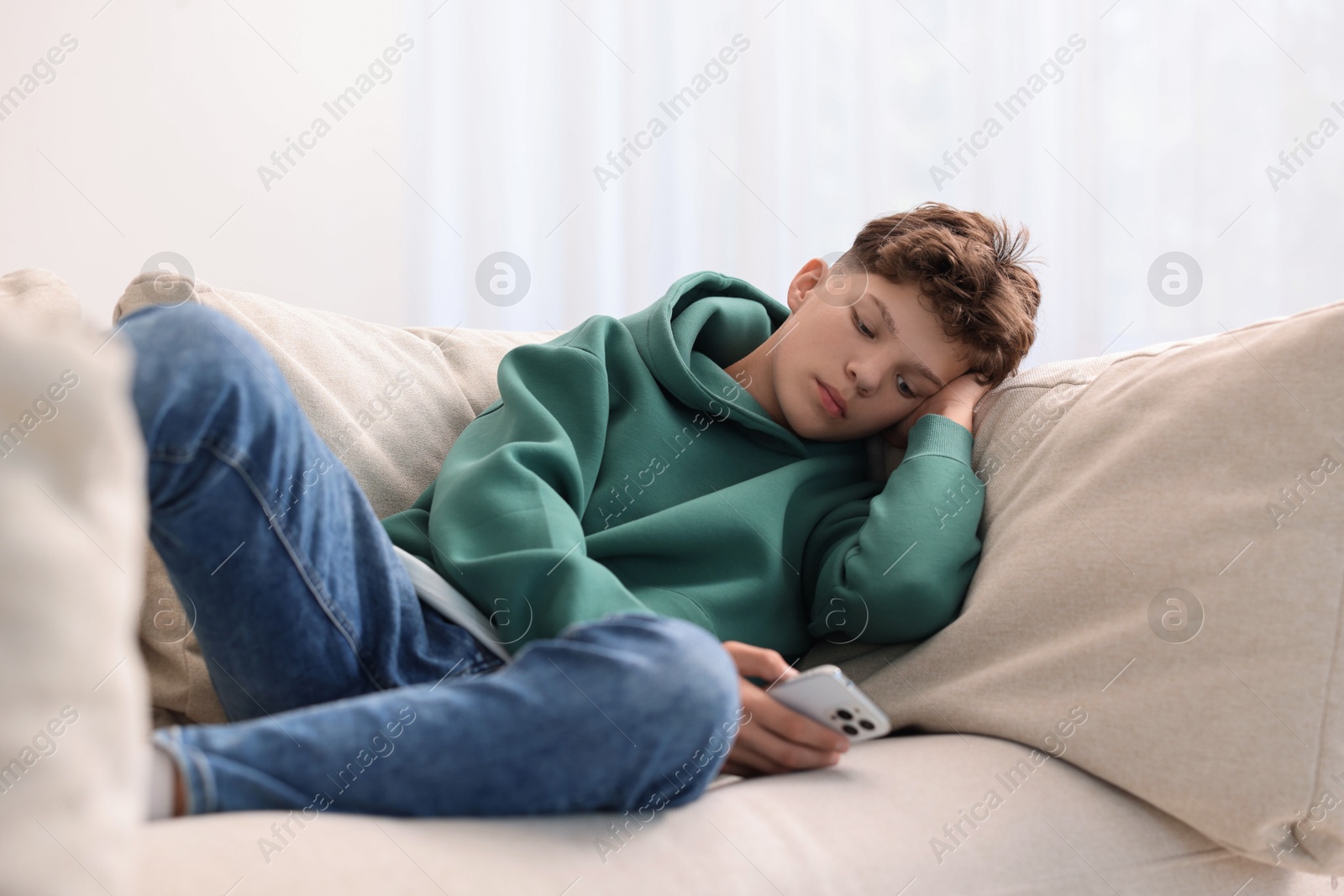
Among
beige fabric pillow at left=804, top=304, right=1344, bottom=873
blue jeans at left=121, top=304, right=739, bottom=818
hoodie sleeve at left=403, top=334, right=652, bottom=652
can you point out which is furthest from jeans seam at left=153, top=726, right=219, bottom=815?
beige fabric pillow at left=804, top=304, right=1344, bottom=873

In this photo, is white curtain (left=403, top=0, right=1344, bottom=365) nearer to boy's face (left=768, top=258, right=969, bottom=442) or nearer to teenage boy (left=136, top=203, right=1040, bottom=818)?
teenage boy (left=136, top=203, right=1040, bottom=818)

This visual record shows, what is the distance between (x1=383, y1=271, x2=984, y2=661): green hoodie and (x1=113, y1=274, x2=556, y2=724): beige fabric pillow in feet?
0.22

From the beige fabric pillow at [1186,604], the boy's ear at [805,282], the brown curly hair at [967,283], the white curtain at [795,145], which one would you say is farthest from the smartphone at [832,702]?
the white curtain at [795,145]

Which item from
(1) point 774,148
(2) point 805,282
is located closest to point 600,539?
(2) point 805,282

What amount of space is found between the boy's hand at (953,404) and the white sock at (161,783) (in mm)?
755

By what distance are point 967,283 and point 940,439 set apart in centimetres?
19

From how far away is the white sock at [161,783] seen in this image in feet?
1.60

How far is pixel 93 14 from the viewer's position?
5.70ft

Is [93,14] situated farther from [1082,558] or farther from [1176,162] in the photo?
[1176,162]

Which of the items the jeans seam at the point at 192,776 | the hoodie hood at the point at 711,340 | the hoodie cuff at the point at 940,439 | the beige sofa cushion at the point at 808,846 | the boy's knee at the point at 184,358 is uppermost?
the boy's knee at the point at 184,358

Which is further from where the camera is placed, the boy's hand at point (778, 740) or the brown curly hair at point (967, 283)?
the brown curly hair at point (967, 283)

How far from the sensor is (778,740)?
2.31ft

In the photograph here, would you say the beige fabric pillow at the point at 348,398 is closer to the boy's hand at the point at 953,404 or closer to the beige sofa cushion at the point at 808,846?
the beige sofa cushion at the point at 808,846

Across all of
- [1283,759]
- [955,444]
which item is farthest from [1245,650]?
[955,444]
